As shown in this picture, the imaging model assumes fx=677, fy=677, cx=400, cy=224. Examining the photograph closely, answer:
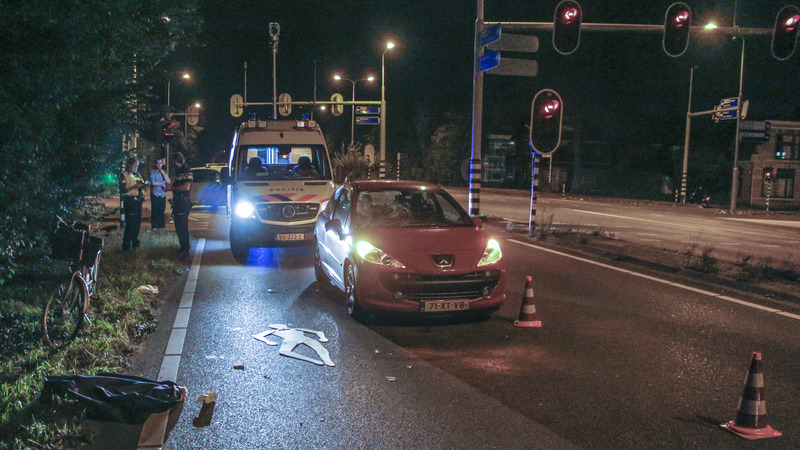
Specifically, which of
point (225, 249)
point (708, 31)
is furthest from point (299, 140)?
point (708, 31)

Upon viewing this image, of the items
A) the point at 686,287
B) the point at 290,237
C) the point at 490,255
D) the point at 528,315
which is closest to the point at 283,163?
the point at 290,237

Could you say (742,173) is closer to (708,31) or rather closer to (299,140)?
(708,31)

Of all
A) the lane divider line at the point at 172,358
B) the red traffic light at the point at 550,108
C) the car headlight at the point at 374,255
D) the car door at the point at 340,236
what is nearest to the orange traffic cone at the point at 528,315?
the car headlight at the point at 374,255

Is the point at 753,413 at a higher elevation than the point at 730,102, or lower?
lower

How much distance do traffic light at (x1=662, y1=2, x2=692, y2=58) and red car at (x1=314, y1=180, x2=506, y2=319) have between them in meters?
10.9

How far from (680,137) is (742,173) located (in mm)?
12047

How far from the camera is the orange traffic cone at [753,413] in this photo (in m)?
4.59

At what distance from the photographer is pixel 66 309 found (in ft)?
22.6

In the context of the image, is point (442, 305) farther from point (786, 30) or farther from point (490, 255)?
point (786, 30)

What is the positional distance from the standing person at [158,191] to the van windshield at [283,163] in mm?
1700

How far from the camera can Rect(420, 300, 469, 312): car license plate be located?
7.21 meters

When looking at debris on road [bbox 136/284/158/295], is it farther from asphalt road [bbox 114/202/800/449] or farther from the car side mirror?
the car side mirror

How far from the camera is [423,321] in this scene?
7648mm

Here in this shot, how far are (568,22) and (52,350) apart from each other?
13791 millimetres
